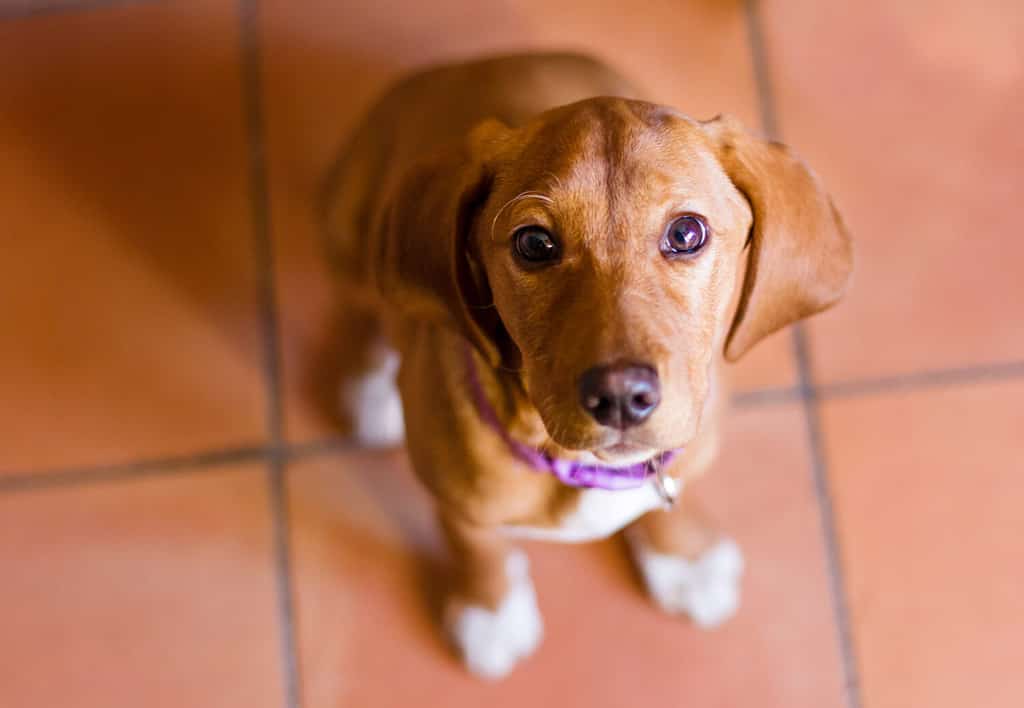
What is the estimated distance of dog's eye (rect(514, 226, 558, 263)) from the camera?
1233 millimetres

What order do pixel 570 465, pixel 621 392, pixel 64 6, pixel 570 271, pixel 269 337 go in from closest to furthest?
pixel 621 392 → pixel 570 271 → pixel 570 465 → pixel 269 337 → pixel 64 6

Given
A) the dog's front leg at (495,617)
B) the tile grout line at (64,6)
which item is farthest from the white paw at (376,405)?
the tile grout line at (64,6)

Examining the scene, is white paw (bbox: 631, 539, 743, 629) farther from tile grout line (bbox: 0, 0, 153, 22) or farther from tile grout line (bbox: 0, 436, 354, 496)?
tile grout line (bbox: 0, 0, 153, 22)

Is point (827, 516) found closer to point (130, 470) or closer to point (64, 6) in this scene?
point (130, 470)

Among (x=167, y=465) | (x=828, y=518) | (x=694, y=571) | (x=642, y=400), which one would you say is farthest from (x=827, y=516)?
(x=167, y=465)

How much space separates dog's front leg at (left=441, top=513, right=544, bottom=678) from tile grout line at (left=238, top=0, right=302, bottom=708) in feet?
1.09

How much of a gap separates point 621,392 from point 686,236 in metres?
0.23

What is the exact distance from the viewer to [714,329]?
1270 millimetres

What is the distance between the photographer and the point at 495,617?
1.94 m

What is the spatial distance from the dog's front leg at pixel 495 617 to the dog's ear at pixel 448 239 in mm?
632

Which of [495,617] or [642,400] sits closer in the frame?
[642,400]

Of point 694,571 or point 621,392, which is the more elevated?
point 621,392

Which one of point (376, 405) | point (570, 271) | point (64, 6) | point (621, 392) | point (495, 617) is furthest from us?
point (64, 6)

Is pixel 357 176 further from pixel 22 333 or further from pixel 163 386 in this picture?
pixel 22 333
